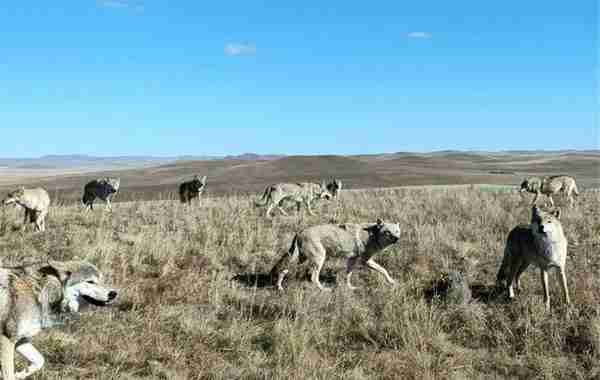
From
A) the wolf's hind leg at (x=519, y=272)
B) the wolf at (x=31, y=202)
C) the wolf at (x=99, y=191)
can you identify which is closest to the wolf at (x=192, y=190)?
the wolf at (x=99, y=191)

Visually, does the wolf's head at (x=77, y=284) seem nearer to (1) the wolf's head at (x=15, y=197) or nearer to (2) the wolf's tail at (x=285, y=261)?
(2) the wolf's tail at (x=285, y=261)

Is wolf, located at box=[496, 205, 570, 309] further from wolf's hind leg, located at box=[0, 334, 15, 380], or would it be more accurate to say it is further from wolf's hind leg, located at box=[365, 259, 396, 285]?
wolf's hind leg, located at box=[0, 334, 15, 380]

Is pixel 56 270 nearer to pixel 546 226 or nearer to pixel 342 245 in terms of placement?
pixel 342 245

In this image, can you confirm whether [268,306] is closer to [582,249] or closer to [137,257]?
[137,257]

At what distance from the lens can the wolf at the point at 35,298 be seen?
19.6ft

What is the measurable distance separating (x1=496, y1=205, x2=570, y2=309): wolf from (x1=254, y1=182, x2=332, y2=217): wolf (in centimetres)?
864

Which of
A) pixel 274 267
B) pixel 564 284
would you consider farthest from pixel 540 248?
pixel 274 267

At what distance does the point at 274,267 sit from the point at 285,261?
1.01 feet

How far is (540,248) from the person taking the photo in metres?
8.90

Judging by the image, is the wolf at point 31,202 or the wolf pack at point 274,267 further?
the wolf at point 31,202

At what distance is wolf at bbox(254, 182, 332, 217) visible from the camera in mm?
18344

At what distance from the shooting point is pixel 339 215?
1652 cm

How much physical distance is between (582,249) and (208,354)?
7739mm

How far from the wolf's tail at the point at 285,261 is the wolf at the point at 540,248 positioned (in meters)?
3.29
